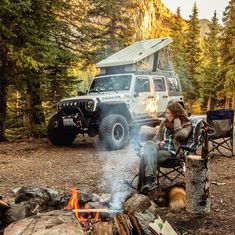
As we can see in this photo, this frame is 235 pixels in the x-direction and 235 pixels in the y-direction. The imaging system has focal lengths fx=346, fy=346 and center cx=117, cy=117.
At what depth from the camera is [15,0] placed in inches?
387

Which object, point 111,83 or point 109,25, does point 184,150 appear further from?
point 109,25

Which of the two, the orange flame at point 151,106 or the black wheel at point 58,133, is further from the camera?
the orange flame at point 151,106

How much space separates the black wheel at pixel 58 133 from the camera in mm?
10234

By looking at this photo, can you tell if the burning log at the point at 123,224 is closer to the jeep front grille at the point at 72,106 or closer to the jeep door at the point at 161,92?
the jeep front grille at the point at 72,106

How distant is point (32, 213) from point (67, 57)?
9223 millimetres

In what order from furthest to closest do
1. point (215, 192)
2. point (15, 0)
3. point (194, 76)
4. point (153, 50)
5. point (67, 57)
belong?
1. point (194, 76)
2. point (67, 57)
3. point (153, 50)
4. point (15, 0)
5. point (215, 192)

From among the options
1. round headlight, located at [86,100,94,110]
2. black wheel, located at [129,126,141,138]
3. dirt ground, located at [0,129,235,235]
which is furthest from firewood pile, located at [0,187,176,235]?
black wheel, located at [129,126,141,138]

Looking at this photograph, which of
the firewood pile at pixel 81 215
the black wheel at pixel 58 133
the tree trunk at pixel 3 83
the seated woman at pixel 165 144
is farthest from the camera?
the tree trunk at pixel 3 83

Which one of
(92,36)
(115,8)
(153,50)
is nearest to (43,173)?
(153,50)

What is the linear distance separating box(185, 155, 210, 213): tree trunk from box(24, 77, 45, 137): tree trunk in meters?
8.07

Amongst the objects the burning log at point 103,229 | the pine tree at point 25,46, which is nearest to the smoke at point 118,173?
the burning log at point 103,229

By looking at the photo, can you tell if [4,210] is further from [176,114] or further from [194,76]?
[194,76]

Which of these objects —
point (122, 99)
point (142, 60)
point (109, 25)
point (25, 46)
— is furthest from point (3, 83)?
point (109, 25)

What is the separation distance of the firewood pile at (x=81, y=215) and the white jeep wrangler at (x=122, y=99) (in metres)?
5.11
